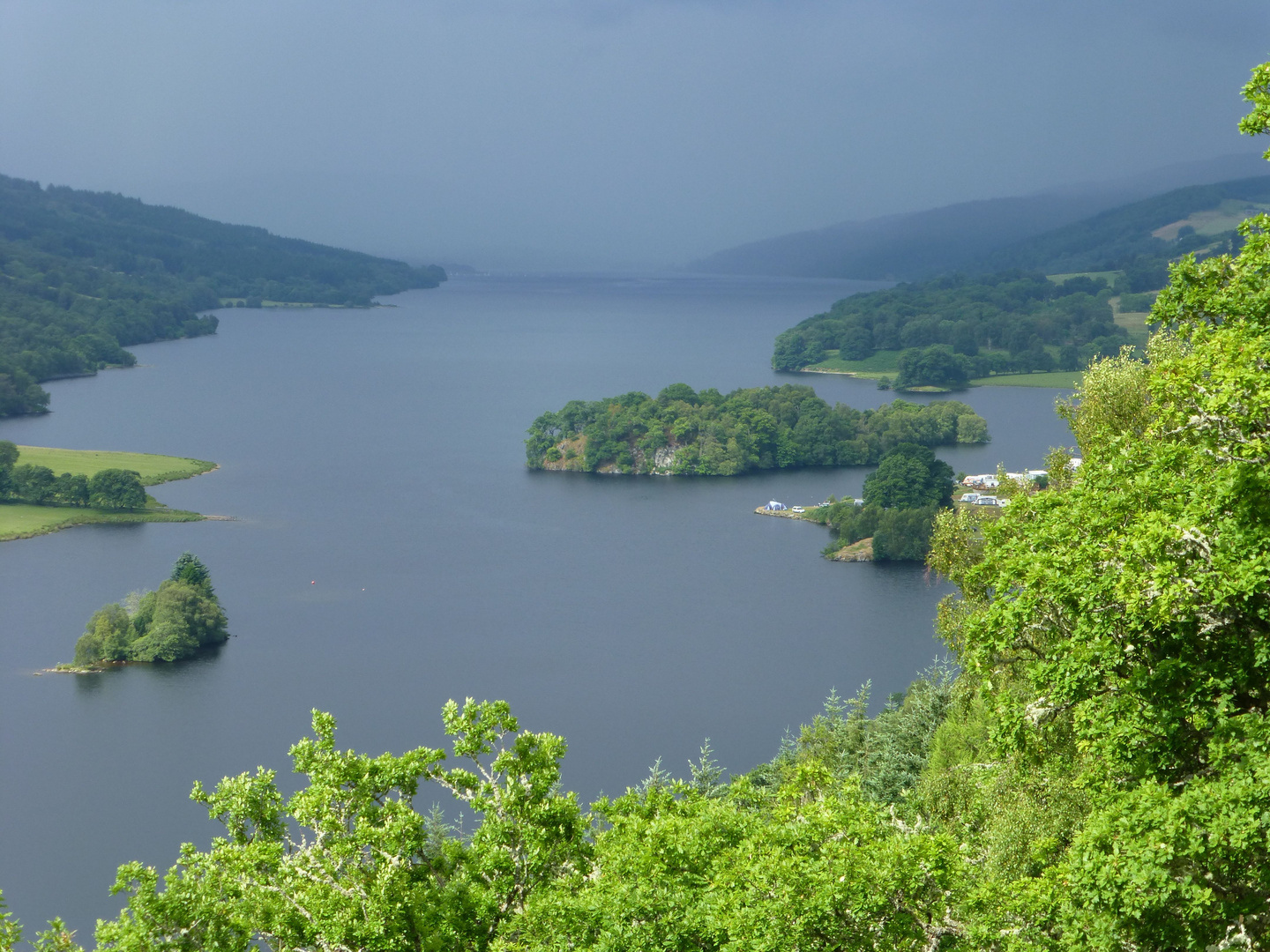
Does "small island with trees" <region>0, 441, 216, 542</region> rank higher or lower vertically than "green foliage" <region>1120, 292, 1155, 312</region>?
lower

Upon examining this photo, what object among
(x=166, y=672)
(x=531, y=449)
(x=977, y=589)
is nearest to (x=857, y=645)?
(x=166, y=672)

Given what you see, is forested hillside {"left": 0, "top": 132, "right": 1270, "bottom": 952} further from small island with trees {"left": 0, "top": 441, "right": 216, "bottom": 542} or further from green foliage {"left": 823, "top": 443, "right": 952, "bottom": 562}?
small island with trees {"left": 0, "top": 441, "right": 216, "bottom": 542}

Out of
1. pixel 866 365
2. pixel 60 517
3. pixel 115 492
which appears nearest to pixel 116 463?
pixel 115 492

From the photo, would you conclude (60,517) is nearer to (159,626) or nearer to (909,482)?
(159,626)

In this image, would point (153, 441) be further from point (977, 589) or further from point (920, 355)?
point (977, 589)

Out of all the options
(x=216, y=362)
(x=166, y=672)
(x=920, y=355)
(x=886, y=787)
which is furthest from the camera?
(x=216, y=362)

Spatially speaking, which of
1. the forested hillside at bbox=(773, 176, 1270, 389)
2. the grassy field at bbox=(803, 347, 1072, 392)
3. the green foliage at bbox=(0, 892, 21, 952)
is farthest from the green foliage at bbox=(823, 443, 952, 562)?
the green foliage at bbox=(0, 892, 21, 952)

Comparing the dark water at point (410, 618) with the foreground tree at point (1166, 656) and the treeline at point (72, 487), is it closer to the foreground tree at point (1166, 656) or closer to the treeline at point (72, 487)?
the treeline at point (72, 487)
